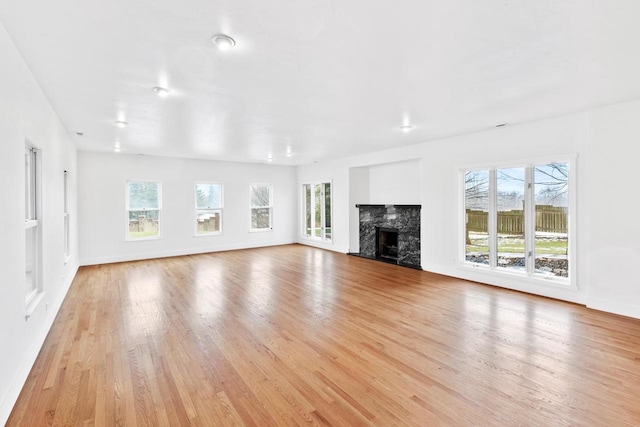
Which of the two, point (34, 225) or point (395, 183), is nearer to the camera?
point (34, 225)

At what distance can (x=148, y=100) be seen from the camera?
349 cm

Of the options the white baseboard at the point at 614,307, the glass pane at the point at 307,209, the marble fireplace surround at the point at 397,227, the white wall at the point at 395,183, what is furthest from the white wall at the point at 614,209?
the glass pane at the point at 307,209

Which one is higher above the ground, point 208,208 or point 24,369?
point 208,208

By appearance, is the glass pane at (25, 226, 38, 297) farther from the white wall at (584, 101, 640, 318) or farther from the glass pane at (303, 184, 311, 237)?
the glass pane at (303, 184, 311, 237)

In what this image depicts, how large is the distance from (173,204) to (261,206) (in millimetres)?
2505

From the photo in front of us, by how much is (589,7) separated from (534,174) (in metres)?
3.19

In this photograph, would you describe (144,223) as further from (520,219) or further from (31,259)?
(520,219)

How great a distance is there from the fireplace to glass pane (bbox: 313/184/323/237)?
222 centimetres

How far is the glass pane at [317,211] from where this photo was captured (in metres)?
9.09

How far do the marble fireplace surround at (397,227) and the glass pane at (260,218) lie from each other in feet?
10.1

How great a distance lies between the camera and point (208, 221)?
8.42m

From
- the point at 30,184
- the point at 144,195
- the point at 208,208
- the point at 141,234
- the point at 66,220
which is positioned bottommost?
the point at 141,234

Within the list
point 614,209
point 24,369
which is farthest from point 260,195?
point 614,209

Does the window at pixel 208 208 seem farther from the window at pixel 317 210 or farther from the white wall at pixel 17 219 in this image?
the white wall at pixel 17 219
